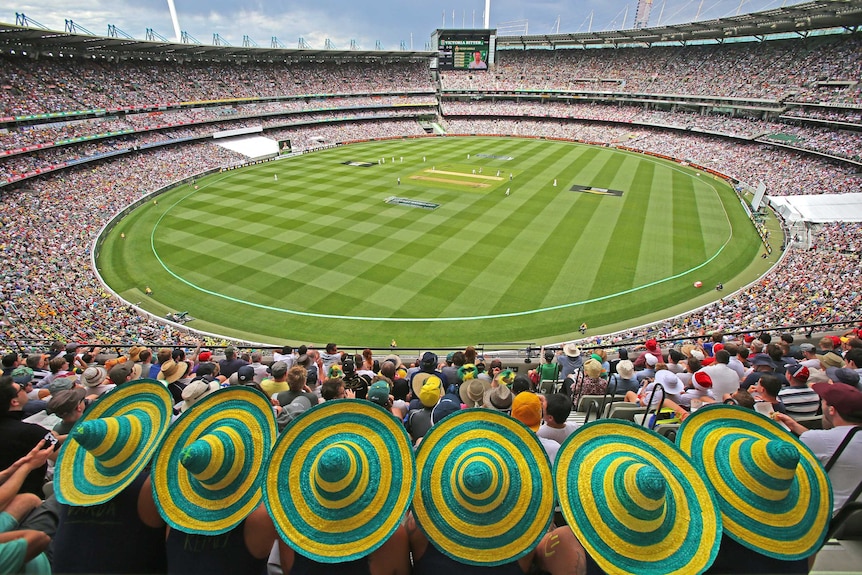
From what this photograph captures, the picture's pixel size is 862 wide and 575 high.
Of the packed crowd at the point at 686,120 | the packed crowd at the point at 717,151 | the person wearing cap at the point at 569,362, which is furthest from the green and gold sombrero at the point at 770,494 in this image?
the packed crowd at the point at 686,120

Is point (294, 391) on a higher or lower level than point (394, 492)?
lower

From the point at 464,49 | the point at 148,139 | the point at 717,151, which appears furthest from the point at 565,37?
the point at 148,139

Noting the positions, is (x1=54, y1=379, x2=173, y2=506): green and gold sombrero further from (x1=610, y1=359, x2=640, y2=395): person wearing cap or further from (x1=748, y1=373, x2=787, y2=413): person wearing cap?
(x1=610, y1=359, x2=640, y2=395): person wearing cap

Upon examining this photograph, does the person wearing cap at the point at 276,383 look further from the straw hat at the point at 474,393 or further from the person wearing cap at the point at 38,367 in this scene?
the person wearing cap at the point at 38,367

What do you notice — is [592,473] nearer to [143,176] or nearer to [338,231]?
[338,231]

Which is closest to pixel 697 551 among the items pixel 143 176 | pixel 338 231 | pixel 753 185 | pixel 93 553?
pixel 93 553

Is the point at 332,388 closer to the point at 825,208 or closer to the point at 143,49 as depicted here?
the point at 825,208

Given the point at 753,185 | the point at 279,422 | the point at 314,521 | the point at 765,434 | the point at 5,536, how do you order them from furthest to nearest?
1. the point at 753,185
2. the point at 279,422
3. the point at 765,434
4. the point at 314,521
5. the point at 5,536
